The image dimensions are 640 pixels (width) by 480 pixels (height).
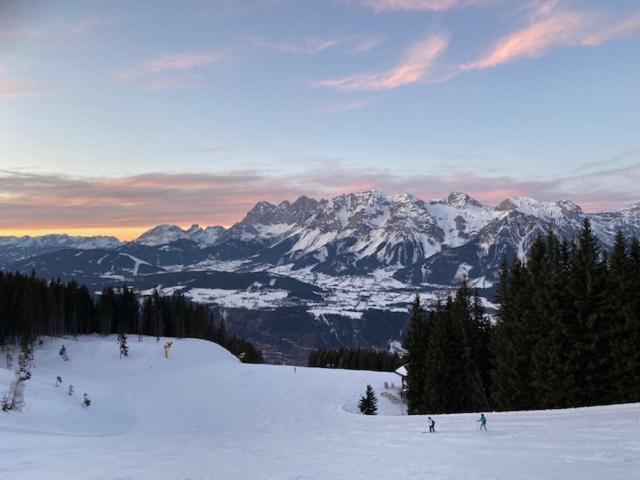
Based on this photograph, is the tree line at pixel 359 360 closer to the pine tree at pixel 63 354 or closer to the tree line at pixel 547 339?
the pine tree at pixel 63 354

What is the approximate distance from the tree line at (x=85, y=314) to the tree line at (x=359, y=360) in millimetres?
19615

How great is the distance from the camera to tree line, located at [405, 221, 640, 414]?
126 ft

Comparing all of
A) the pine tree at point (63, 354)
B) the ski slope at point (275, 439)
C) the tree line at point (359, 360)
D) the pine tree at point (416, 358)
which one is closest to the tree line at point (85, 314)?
the pine tree at point (63, 354)

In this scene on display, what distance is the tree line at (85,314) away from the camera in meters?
80.9

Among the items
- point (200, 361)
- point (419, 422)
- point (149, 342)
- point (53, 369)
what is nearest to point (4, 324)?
point (53, 369)

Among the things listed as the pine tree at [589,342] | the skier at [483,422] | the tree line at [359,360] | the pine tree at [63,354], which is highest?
the pine tree at [589,342]

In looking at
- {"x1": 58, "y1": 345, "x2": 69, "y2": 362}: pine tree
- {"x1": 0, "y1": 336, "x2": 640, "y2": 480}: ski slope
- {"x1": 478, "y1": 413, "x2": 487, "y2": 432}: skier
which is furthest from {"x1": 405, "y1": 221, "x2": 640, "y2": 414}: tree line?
{"x1": 58, "y1": 345, "x2": 69, "y2": 362}: pine tree

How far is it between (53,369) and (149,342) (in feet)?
74.8

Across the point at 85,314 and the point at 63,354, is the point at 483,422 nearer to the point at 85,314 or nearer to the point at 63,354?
the point at 63,354

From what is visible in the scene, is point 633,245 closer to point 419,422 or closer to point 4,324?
point 419,422

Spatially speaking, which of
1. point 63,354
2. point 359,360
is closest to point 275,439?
point 63,354

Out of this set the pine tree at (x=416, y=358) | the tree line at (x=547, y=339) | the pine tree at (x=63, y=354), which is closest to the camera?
the tree line at (x=547, y=339)

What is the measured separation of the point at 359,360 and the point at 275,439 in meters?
98.4

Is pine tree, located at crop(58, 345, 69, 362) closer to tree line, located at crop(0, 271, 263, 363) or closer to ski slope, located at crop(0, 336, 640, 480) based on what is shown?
tree line, located at crop(0, 271, 263, 363)
